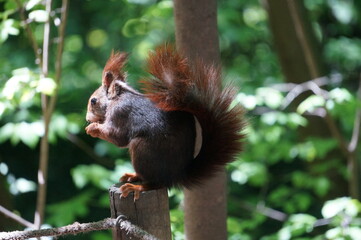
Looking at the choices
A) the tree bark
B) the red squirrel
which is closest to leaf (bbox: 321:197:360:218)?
the tree bark

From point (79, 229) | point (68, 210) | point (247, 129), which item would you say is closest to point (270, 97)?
point (247, 129)

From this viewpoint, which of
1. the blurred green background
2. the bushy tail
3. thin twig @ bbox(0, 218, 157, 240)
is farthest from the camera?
the blurred green background

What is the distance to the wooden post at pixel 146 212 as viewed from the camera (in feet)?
5.03

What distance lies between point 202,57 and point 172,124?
0.60 metres

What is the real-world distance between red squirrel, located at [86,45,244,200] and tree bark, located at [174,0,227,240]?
47 centimetres

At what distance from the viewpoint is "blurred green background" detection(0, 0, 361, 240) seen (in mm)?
2631

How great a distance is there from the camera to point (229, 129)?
1.70 metres

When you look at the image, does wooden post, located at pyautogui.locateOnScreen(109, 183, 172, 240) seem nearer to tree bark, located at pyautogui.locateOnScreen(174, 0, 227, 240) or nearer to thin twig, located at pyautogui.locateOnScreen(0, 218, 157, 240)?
thin twig, located at pyautogui.locateOnScreen(0, 218, 157, 240)

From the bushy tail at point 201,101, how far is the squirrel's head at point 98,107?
0.18m

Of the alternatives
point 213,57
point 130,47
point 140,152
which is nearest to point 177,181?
point 140,152

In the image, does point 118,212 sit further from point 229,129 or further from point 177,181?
point 229,129

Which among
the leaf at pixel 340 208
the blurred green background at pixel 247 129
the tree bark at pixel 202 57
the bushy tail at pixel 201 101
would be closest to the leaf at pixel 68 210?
the blurred green background at pixel 247 129

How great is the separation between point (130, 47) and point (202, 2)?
6.15ft

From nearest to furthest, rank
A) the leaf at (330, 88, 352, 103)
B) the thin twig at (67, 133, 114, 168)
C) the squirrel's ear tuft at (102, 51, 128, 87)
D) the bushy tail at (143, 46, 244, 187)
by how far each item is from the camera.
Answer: the bushy tail at (143, 46, 244, 187) → the squirrel's ear tuft at (102, 51, 128, 87) → the leaf at (330, 88, 352, 103) → the thin twig at (67, 133, 114, 168)
